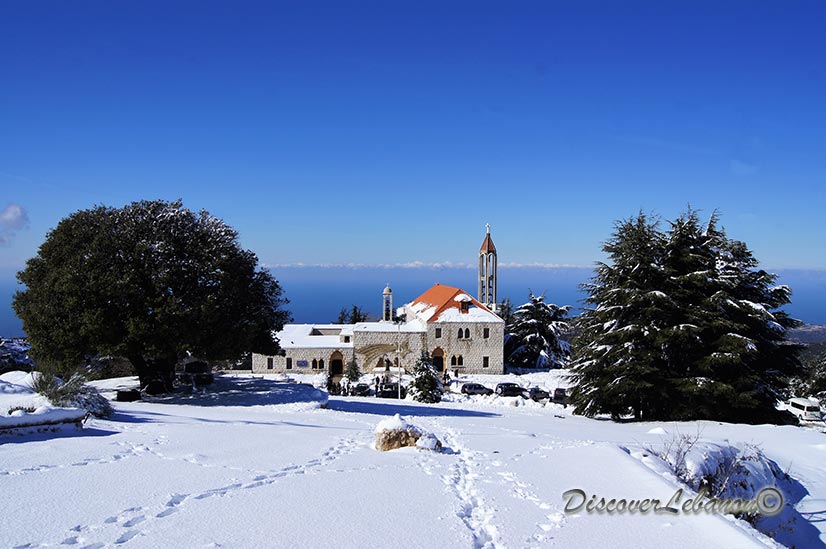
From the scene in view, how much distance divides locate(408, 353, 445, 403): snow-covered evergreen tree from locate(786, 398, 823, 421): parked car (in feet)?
58.1

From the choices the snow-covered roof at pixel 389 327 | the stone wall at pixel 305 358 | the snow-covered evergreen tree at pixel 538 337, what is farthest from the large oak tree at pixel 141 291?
the snow-covered evergreen tree at pixel 538 337

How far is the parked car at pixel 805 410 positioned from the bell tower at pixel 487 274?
92.9ft

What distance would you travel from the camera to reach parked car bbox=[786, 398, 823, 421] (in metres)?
29.3

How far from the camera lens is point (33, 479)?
746 centimetres

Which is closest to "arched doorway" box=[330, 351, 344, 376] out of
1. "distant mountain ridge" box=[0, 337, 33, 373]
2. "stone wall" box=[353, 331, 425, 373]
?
"stone wall" box=[353, 331, 425, 373]

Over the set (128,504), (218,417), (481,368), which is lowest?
(481,368)

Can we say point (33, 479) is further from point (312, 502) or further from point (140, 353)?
point (140, 353)

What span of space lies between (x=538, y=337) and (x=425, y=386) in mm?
24431

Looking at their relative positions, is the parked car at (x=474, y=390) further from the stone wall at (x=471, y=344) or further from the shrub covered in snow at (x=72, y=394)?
the shrub covered in snow at (x=72, y=394)

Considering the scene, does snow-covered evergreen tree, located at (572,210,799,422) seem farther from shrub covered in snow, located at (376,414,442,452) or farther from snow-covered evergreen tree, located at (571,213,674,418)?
shrub covered in snow, located at (376,414,442,452)

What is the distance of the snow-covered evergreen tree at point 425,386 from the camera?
29.1 meters

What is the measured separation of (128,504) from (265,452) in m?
3.51

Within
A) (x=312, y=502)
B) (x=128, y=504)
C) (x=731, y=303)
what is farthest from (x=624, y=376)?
(x=128, y=504)

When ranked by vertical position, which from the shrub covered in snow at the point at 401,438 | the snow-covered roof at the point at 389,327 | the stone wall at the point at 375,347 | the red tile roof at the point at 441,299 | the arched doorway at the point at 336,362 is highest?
the red tile roof at the point at 441,299
